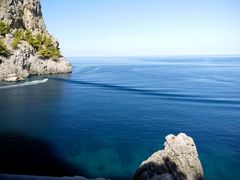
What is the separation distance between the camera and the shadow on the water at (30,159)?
35375mm

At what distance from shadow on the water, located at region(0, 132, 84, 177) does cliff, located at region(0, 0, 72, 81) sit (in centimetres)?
6787

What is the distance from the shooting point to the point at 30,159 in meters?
38.8

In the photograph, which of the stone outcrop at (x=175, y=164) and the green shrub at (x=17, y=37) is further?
the green shrub at (x=17, y=37)

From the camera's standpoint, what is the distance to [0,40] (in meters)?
113

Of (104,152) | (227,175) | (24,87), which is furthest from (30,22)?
(227,175)

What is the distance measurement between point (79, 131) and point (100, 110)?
1691 cm

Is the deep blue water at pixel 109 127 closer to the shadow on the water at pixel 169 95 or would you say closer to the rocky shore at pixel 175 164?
the shadow on the water at pixel 169 95

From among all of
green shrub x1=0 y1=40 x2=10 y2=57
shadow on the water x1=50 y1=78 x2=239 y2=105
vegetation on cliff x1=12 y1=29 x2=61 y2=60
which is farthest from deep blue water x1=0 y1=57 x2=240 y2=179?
vegetation on cliff x1=12 y1=29 x2=61 y2=60

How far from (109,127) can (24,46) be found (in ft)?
274

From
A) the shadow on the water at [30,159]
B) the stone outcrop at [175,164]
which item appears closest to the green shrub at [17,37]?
the shadow on the water at [30,159]

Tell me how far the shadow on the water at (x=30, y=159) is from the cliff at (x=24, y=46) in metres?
67.9

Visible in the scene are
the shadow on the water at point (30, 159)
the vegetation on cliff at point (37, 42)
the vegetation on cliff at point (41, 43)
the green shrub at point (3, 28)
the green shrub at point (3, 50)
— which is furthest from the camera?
the vegetation on cliff at point (41, 43)

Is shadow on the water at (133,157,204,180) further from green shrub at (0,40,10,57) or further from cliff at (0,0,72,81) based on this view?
green shrub at (0,40,10,57)

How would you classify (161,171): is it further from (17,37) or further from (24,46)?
(17,37)
